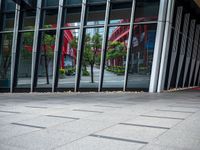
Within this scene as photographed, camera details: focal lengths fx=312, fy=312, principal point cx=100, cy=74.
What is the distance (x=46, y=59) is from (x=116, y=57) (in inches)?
213

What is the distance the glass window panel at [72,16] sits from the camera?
66.0 feet

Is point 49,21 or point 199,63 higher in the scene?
point 49,21

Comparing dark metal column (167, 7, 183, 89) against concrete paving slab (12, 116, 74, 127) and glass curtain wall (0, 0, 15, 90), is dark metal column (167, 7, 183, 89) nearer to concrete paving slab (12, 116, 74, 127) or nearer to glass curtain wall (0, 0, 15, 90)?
glass curtain wall (0, 0, 15, 90)

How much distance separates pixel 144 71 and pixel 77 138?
12600 mm

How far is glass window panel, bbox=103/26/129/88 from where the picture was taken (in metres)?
18.4

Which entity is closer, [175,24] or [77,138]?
[77,138]

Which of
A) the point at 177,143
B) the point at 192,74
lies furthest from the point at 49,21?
the point at 177,143

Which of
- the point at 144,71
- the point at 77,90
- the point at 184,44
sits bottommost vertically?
the point at 77,90

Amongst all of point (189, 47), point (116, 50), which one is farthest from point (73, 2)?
point (189, 47)

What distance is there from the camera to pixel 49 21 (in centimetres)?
2130

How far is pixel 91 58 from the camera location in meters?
19.3

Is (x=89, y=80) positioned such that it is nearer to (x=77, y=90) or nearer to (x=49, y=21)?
(x=77, y=90)

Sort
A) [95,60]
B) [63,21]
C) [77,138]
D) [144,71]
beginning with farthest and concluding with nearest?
[63,21] < [95,60] < [144,71] < [77,138]

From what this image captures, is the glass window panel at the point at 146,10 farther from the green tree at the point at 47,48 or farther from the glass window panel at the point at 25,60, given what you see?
the glass window panel at the point at 25,60
